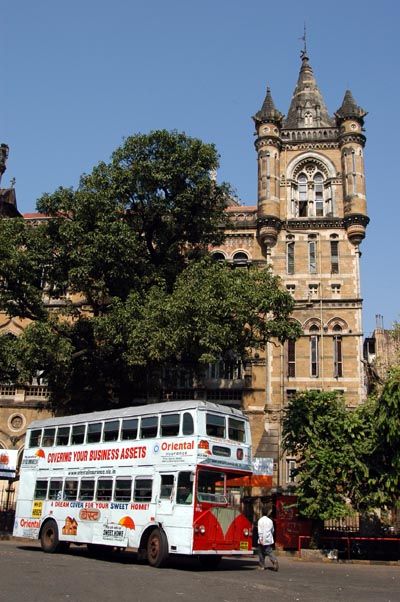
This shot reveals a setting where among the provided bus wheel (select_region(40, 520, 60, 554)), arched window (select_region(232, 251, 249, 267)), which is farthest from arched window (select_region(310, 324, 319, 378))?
bus wheel (select_region(40, 520, 60, 554))

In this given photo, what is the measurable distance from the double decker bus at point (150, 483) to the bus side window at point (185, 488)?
0.03m

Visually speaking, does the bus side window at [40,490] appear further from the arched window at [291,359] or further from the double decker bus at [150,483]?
the arched window at [291,359]

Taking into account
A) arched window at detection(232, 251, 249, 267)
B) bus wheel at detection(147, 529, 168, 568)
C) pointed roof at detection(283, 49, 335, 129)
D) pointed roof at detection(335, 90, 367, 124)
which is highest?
pointed roof at detection(283, 49, 335, 129)

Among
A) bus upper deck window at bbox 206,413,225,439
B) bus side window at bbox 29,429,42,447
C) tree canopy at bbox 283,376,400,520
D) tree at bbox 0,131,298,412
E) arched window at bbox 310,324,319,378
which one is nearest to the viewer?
bus upper deck window at bbox 206,413,225,439

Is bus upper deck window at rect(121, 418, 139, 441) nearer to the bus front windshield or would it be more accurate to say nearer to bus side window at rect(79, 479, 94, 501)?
bus side window at rect(79, 479, 94, 501)

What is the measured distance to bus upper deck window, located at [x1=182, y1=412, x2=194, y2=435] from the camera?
17.3m

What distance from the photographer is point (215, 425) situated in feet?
58.1

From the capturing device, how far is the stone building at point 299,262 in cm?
3262

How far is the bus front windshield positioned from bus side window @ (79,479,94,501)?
182 inches

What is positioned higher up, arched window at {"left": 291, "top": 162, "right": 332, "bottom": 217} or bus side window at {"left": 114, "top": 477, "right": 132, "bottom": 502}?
arched window at {"left": 291, "top": 162, "right": 332, "bottom": 217}

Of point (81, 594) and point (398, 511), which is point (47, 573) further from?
point (398, 511)

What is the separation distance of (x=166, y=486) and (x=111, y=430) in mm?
3231

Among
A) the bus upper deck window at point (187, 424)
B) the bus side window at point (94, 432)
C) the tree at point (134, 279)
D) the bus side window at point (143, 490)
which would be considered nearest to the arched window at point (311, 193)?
the tree at point (134, 279)

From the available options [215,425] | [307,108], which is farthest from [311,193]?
[215,425]
